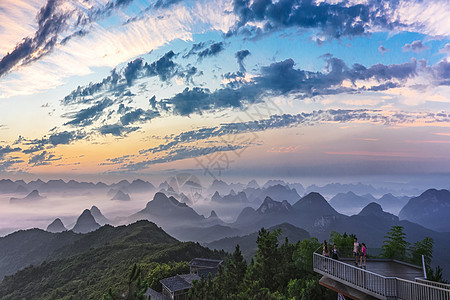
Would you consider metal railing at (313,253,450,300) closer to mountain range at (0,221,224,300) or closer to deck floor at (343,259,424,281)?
deck floor at (343,259,424,281)

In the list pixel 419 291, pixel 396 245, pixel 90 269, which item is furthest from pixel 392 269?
pixel 90 269

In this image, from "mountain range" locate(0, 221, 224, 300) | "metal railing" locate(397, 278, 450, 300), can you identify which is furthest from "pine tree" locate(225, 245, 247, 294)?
"mountain range" locate(0, 221, 224, 300)

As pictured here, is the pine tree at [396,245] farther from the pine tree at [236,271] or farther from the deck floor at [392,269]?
the pine tree at [236,271]

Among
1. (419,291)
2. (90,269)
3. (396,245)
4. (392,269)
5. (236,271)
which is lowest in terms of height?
(90,269)

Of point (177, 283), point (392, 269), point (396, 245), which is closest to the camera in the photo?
point (392, 269)

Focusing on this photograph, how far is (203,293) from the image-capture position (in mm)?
30438

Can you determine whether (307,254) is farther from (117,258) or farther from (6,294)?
(6,294)

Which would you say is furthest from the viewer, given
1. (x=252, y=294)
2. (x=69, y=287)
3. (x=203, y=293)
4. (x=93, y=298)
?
(x=69, y=287)

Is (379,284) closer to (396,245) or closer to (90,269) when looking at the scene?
(396,245)

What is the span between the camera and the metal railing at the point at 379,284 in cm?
1241

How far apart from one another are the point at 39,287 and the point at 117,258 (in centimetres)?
3327

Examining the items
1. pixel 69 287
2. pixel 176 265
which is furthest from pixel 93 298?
pixel 69 287

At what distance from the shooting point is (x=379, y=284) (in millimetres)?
14453

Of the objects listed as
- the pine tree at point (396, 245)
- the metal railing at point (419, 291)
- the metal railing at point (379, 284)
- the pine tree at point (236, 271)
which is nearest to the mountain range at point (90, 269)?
the pine tree at point (236, 271)
